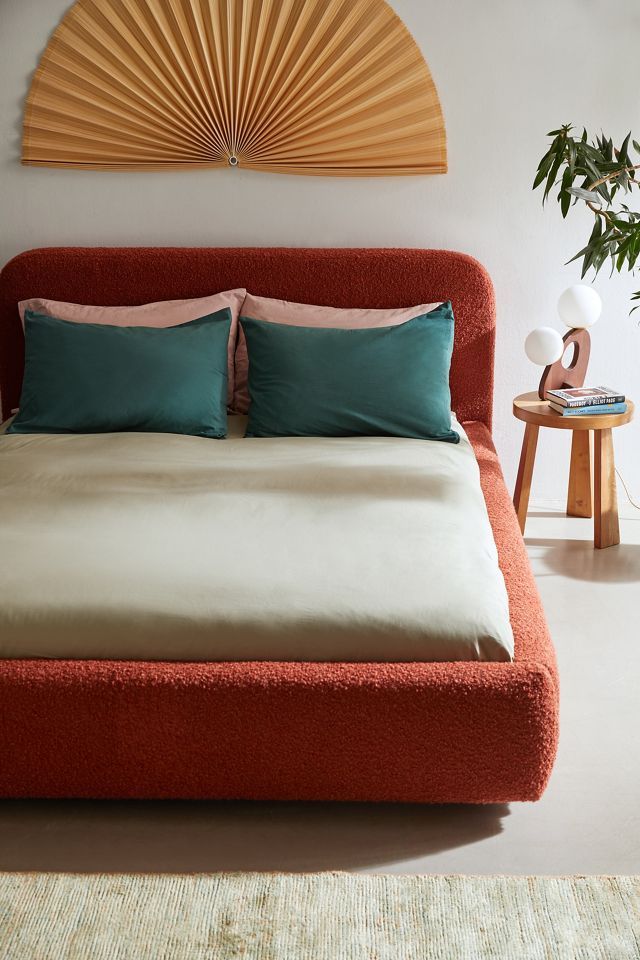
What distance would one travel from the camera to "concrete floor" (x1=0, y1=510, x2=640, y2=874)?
1757 mm

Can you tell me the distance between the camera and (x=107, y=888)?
1.68 metres

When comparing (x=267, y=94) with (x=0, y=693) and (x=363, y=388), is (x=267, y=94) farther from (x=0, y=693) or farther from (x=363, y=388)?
(x=0, y=693)

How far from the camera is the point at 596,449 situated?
10.4ft

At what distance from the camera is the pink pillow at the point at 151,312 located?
3.17 metres

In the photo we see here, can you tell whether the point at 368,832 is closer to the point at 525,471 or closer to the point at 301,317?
the point at 525,471

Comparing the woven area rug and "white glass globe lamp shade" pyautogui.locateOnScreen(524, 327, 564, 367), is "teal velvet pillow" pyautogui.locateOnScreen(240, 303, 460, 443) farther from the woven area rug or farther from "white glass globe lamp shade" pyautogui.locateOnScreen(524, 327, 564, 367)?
the woven area rug

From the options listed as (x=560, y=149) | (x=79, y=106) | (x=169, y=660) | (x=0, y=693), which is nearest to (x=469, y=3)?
(x=560, y=149)

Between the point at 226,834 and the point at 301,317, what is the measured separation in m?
1.87

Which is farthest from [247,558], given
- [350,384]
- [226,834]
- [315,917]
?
[350,384]

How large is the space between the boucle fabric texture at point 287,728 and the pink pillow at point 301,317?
1574 millimetres

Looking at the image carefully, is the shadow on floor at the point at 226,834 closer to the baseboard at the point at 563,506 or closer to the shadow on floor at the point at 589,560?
the shadow on floor at the point at 589,560

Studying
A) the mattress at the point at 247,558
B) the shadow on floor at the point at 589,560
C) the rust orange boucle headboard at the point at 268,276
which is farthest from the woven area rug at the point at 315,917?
the rust orange boucle headboard at the point at 268,276

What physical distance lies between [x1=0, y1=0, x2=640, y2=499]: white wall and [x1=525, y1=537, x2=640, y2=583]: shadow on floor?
1.92 ft

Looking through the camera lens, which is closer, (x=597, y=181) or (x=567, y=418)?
(x=597, y=181)
